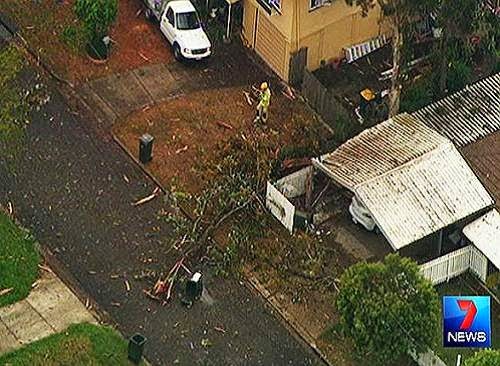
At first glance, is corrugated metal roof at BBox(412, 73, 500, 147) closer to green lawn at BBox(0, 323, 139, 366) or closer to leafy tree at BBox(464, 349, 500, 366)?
leafy tree at BBox(464, 349, 500, 366)

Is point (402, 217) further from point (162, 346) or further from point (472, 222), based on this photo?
point (162, 346)

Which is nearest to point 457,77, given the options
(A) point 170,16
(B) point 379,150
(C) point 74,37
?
(B) point 379,150

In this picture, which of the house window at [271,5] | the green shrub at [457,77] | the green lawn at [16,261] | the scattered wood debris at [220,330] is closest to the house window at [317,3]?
the house window at [271,5]

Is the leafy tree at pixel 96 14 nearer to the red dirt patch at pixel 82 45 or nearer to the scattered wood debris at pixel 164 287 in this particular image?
the red dirt patch at pixel 82 45

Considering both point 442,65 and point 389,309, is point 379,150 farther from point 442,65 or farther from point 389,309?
point 389,309

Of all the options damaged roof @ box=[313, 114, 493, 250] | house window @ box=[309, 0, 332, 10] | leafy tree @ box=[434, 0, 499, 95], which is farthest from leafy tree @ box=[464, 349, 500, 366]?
house window @ box=[309, 0, 332, 10]

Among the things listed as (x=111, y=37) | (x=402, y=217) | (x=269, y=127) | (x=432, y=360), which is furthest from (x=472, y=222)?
(x=111, y=37)
